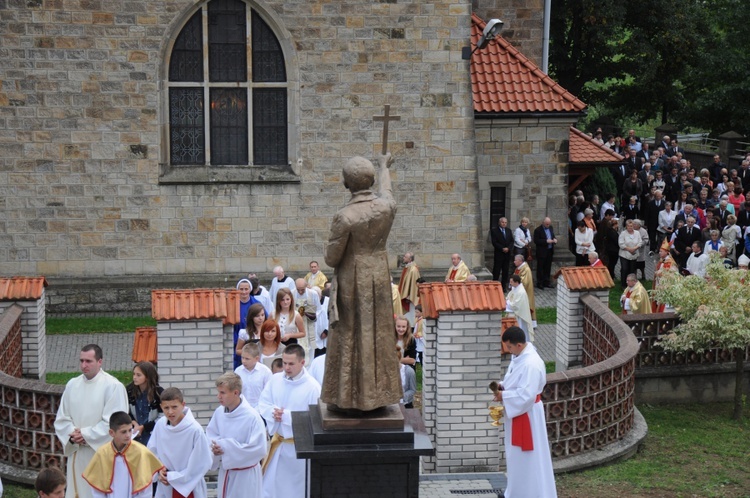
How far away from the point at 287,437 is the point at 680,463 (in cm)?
502

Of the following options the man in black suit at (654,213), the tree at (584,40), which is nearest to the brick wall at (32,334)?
the man in black suit at (654,213)

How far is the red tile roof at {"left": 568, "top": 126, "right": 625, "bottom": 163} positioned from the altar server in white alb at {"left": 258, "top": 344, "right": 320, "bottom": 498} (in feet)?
49.4

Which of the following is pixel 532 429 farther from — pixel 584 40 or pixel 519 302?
pixel 584 40

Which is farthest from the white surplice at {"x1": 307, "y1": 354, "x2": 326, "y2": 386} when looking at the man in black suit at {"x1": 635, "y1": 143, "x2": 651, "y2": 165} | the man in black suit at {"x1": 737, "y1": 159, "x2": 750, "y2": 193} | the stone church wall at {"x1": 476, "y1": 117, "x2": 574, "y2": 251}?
the man in black suit at {"x1": 635, "y1": 143, "x2": 651, "y2": 165}

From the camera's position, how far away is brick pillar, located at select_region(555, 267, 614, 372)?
16125 millimetres

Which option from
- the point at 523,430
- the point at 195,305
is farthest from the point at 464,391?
the point at 195,305

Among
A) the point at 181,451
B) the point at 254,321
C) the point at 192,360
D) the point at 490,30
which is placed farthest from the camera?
the point at 490,30

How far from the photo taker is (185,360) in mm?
13039

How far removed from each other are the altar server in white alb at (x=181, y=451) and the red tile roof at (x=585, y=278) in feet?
23.1

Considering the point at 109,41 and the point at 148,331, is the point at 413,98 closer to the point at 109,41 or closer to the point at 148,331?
the point at 109,41

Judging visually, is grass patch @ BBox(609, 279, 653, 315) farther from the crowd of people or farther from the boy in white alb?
the boy in white alb

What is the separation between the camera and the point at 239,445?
34.8 feet

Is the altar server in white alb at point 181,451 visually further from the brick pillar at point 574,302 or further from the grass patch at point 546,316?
the grass patch at point 546,316

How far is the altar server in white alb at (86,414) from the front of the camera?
11.2 metres
